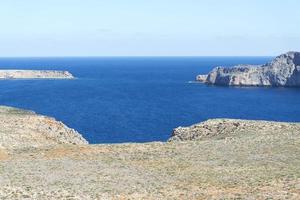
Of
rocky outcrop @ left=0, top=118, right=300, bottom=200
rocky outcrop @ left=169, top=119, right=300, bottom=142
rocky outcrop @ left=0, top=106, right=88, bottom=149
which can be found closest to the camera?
rocky outcrop @ left=0, top=118, right=300, bottom=200

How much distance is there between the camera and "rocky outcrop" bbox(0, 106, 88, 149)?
6775 centimetres

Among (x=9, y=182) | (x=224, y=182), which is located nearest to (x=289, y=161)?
(x=224, y=182)

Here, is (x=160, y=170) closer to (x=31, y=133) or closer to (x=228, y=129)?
(x=31, y=133)

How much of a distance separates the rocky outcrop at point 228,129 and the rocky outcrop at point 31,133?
16690 mm

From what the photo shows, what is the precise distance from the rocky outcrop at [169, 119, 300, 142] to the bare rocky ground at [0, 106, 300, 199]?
329 centimetres

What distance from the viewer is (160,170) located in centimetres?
5294

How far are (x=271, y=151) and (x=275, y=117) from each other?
11643 cm

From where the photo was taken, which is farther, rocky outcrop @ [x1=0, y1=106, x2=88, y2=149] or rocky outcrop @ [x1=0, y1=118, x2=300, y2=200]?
rocky outcrop @ [x1=0, y1=106, x2=88, y2=149]

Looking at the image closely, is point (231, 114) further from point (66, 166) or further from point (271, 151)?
point (66, 166)

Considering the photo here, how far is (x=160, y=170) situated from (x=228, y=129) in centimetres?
2891

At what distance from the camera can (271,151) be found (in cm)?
6138

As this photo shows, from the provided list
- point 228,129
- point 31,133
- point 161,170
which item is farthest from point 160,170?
point 228,129

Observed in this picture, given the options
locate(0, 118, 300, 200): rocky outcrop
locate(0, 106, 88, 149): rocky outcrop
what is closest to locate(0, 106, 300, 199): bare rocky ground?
locate(0, 118, 300, 200): rocky outcrop

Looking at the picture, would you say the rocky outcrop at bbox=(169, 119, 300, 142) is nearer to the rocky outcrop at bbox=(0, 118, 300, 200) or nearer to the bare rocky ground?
the bare rocky ground
